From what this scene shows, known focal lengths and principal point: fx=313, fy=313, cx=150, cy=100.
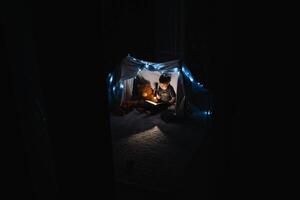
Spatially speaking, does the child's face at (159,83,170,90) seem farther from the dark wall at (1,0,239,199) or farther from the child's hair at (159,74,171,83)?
the dark wall at (1,0,239,199)

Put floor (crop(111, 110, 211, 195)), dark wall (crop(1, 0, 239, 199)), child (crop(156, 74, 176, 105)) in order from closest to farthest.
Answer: dark wall (crop(1, 0, 239, 199)) → floor (crop(111, 110, 211, 195)) → child (crop(156, 74, 176, 105))

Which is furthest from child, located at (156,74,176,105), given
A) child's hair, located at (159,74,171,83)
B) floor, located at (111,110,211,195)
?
floor, located at (111,110,211,195)

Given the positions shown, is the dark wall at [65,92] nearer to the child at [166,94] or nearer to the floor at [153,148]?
the floor at [153,148]

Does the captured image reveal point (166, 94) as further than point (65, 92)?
Yes

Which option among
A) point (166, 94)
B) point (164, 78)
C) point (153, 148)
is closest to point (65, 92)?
point (153, 148)

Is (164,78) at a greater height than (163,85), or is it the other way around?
(164,78)

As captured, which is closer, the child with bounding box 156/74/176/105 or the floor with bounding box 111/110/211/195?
the floor with bounding box 111/110/211/195

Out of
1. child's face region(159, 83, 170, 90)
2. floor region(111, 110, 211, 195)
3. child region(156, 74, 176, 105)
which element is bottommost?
floor region(111, 110, 211, 195)

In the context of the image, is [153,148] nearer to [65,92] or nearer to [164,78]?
[164,78]

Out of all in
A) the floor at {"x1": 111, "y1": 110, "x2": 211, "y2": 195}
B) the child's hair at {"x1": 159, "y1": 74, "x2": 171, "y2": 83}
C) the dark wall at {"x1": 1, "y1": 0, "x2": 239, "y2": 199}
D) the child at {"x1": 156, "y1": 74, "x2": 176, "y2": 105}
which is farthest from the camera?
the child at {"x1": 156, "y1": 74, "x2": 176, "y2": 105}

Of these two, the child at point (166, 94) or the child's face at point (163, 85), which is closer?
the child's face at point (163, 85)

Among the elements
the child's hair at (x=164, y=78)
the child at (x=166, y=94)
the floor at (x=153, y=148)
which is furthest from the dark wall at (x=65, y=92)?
the child at (x=166, y=94)

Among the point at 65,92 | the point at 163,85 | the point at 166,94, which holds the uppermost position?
the point at 65,92

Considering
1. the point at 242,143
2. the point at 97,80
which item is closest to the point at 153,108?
the point at 242,143
